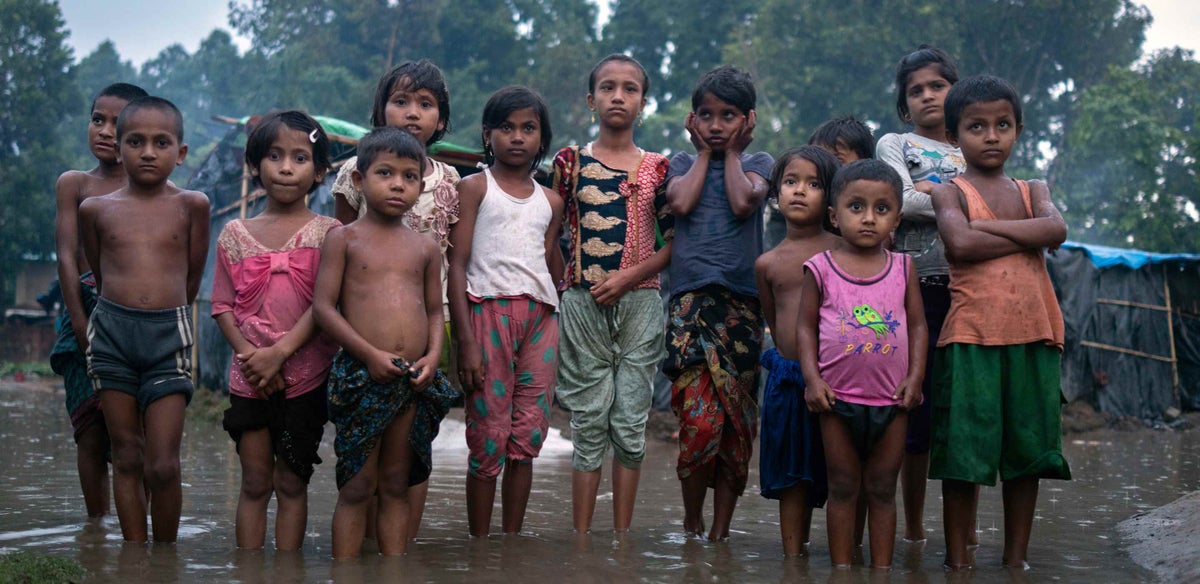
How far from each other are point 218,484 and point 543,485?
1837mm

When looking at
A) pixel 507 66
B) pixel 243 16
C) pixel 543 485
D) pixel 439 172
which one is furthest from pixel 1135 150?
pixel 243 16

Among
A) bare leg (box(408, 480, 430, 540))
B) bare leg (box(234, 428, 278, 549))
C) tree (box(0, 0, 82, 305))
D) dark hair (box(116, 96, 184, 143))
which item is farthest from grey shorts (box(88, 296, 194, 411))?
tree (box(0, 0, 82, 305))

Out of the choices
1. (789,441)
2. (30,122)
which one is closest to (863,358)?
(789,441)

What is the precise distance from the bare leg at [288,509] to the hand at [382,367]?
0.52 metres

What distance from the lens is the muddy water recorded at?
3477 millimetres

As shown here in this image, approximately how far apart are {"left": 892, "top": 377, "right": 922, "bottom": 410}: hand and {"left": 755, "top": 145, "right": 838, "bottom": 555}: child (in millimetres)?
376

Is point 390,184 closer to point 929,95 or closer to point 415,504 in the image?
point 415,504

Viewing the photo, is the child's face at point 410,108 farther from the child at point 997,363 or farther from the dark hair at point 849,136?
the child at point 997,363

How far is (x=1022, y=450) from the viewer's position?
12.2ft

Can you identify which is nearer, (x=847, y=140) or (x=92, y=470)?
(x=92, y=470)

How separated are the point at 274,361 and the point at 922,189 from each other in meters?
2.48

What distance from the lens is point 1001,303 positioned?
3.78 m

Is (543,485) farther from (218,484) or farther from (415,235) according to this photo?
(415,235)

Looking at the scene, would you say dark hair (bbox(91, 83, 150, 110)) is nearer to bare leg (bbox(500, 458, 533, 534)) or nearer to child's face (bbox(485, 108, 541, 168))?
child's face (bbox(485, 108, 541, 168))
